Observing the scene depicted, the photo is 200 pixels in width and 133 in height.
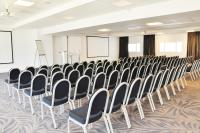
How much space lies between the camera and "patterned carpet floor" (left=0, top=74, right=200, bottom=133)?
361cm

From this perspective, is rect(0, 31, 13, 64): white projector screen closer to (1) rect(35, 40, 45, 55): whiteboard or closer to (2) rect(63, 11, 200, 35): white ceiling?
(1) rect(35, 40, 45, 55): whiteboard

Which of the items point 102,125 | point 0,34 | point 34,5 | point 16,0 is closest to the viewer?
point 102,125

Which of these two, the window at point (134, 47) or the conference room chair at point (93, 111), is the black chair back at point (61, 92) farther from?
the window at point (134, 47)

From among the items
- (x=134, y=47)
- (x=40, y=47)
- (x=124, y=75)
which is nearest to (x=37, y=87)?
(x=124, y=75)

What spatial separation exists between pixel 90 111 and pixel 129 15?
200 inches

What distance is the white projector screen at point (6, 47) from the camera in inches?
486

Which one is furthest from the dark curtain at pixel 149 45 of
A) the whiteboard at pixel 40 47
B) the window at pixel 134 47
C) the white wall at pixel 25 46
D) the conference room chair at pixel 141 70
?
the conference room chair at pixel 141 70

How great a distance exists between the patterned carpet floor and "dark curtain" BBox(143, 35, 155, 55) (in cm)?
1288

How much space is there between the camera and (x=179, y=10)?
573 centimetres

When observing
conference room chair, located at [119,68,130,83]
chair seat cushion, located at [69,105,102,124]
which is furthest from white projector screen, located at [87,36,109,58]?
chair seat cushion, located at [69,105,102,124]

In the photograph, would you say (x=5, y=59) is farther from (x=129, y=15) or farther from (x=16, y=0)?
(x=129, y=15)

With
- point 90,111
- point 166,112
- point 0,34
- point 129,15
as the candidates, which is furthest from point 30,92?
point 0,34

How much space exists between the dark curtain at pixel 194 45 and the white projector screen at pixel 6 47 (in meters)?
13.3

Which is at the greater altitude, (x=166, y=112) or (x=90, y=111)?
(x=90, y=111)
